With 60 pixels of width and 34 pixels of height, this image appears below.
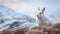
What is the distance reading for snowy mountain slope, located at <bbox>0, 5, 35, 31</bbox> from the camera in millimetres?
2090

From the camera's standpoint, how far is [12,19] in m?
2.13

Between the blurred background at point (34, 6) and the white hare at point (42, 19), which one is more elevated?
the blurred background at point (34, 6)

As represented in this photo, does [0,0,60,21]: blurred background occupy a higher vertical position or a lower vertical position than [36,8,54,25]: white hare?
higher

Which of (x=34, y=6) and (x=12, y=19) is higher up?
(x=34, y=6)

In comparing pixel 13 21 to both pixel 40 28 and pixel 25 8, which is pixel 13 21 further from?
pixel 40 28

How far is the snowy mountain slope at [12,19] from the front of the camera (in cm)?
209

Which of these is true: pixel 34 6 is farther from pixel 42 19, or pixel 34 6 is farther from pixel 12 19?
pixel 12 19

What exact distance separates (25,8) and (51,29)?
50cm

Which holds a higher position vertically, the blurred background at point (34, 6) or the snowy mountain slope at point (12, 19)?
the blurred background at point (34, 6)

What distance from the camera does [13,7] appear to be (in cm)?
216

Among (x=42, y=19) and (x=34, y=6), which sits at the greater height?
(x=34, y=6)

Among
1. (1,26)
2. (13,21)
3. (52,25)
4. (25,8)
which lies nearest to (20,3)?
(25,8)

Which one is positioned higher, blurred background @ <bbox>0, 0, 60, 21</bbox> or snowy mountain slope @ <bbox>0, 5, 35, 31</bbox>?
blurred background @ <bbox>0, 0, 60, 21</bbox>

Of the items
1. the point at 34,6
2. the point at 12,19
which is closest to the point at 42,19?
the point at 34,6
